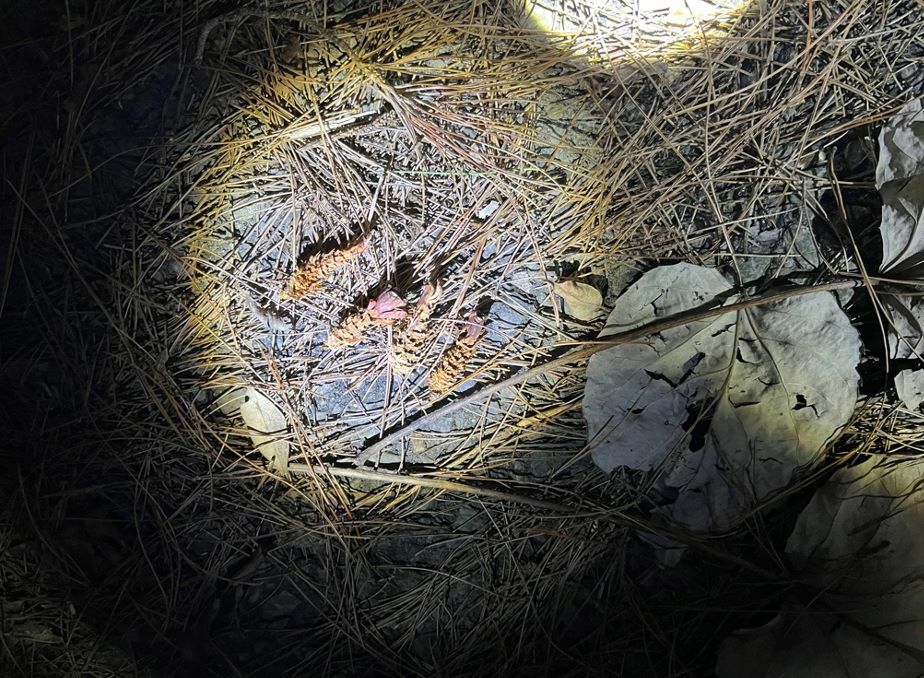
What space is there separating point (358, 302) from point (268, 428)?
52cm

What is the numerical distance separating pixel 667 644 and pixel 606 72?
1895 millimetres

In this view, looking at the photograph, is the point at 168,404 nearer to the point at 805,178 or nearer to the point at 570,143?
the point at 570,143

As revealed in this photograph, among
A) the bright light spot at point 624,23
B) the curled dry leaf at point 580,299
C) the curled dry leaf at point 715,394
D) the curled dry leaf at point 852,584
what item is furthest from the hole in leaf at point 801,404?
the bright light spot at point 624,23

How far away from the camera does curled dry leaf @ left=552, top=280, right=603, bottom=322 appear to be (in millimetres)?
2125

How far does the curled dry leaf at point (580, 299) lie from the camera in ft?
6.97

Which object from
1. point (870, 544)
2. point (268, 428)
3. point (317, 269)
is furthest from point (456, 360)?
point (870, 544)

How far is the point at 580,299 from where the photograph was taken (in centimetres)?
213

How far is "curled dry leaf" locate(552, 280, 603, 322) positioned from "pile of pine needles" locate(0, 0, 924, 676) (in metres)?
0.04

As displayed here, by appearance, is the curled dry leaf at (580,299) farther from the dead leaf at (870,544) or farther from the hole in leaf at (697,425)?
the dead leaf at (870,544)

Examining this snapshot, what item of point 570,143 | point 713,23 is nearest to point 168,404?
point 570,143

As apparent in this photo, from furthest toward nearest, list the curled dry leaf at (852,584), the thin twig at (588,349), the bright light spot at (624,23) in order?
the bright light spot at (624,23), the thin twig at (588,349), the curled dry leaf at (852,584)

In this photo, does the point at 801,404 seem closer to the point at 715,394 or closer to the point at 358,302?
the point at 715,394

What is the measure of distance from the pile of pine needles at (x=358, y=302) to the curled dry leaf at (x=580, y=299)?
0.13 feet

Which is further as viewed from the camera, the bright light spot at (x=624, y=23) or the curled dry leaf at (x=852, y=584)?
the bright light spot at (x=624, y=23)
